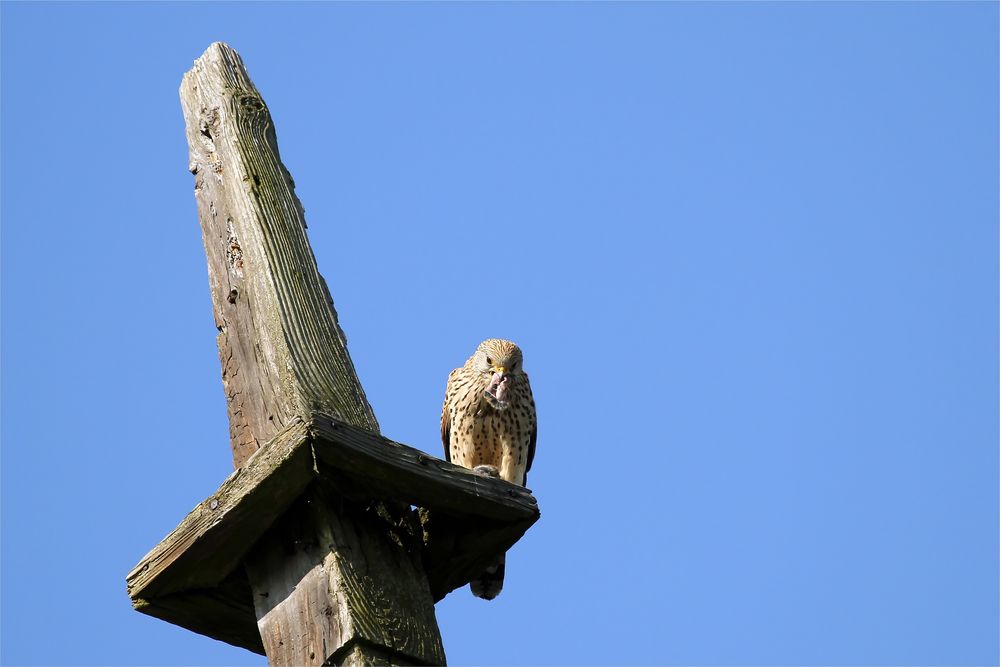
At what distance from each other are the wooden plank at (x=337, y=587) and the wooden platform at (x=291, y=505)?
6cm

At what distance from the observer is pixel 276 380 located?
11.9 feet

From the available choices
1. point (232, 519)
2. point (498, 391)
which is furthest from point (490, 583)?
point (232, 519)

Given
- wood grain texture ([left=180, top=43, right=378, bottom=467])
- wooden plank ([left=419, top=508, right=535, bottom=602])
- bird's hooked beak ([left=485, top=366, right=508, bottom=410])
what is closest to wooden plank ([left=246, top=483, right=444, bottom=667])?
wooden plank ([left=419, top=508, right=535, bottom=602])

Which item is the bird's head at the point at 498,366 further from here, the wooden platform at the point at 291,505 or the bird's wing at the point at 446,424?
the wooden platform at the point at 291,505

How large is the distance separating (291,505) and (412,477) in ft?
1.05

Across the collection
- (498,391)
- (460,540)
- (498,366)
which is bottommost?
(460,540)

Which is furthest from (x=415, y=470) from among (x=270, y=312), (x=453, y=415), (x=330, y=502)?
(x=453, y=415)

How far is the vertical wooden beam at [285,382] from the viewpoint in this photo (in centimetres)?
321

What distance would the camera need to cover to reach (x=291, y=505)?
11.1 feet

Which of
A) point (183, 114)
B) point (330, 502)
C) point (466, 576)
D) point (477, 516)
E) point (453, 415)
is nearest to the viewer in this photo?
point (330, 502)

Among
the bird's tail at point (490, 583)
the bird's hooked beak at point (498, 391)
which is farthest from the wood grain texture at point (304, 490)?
the bird's hooked beak at point (498, 391)

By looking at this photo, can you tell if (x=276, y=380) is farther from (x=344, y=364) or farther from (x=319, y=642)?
(x=319, y=642)

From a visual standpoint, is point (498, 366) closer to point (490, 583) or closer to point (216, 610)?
point (490, 583)

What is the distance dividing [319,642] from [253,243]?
1.30m
